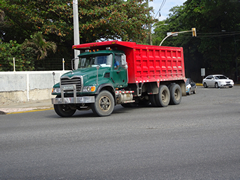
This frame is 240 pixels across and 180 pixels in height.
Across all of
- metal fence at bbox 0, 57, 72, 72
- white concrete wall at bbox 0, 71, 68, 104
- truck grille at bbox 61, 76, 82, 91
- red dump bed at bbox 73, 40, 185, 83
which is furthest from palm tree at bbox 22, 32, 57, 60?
truck grille at bbox 61, 76, 82, 91

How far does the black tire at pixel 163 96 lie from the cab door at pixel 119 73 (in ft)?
7.60

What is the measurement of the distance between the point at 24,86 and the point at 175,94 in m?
8.76

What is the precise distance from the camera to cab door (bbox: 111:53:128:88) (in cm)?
1275

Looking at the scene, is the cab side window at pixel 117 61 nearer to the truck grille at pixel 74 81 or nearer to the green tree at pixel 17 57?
the truck grille at pixel 74 81

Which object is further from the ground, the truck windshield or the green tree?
the green tree

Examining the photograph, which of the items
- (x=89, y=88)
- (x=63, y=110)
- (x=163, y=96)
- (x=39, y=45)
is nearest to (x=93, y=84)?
(x=89, y=88)

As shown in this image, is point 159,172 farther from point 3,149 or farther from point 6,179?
point 3,149

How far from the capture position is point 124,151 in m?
6.04

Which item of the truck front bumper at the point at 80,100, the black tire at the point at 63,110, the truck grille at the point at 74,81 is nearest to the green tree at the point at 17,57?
the black tire at the point at 63,110

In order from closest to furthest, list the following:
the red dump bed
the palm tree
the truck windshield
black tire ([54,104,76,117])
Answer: black tire ([54,104,76,117]), the truck windshield, the red dump bed, the palm tree

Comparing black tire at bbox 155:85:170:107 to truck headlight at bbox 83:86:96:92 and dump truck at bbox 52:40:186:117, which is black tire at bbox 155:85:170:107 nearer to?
dump truck at bbox 52:40:186:117

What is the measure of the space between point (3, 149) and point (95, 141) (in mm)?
1909

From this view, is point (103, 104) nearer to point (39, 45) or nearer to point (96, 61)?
point (96, 61)

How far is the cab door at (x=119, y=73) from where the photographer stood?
12.8 m
